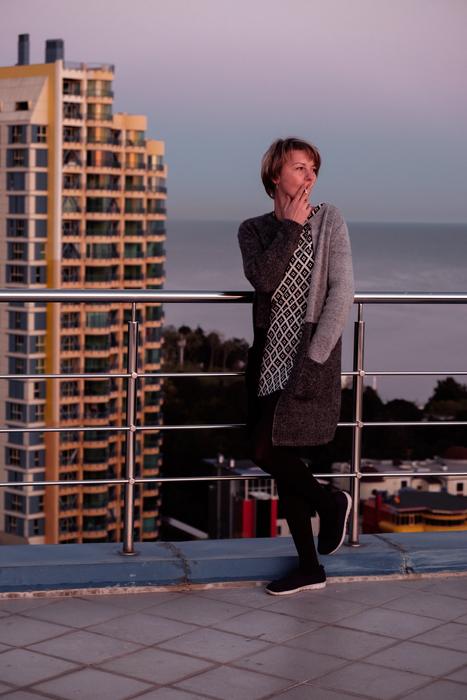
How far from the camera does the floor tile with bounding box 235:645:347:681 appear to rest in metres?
3.60

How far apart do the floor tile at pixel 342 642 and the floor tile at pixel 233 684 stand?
11.5 inches

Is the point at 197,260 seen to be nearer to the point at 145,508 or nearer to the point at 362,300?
the point at 145,508

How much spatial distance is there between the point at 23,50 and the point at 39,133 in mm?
4014

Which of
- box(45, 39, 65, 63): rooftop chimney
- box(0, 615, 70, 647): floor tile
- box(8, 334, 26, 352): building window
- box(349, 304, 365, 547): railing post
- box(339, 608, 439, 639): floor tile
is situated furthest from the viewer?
box(8, 334, 26, 352): building window

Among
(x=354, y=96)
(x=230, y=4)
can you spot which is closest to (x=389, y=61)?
(x=354, y=96)

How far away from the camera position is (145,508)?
51.4 m

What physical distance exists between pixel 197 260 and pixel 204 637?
4253 centimetres

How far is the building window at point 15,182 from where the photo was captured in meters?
57.5

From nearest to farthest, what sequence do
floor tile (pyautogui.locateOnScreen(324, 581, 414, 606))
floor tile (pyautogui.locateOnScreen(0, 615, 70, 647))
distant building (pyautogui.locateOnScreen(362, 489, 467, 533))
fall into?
floor tile (pyautogui.locateOnScreen(0, 615, 70, 647))
floor tile (pyautogui.locateOnScreen(324, 581, 414, 606))
distant building (pyautogui.locateOnScreen(362, 489, 467, 533))

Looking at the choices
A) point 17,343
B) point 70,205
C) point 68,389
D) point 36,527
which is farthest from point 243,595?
point 70,205

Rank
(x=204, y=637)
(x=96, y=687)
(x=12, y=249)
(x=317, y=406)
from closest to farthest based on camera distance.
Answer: (x=96, y=687) → (x=204, y=637) → (x=317, y=406) → (x=12, y=249)

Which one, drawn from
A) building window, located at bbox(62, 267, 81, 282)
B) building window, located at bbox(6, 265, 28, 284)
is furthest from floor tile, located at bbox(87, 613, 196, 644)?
building window, located at bbox(6, 265, 28, 284)

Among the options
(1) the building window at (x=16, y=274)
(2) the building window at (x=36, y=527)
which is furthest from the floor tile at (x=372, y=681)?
(1) the building window at (x=16, y=274)

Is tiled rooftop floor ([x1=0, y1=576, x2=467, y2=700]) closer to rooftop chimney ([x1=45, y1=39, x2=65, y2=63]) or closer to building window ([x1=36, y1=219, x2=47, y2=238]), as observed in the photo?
rooftop chimney ([x1=45, y1=39, x2=65, y2=63])
